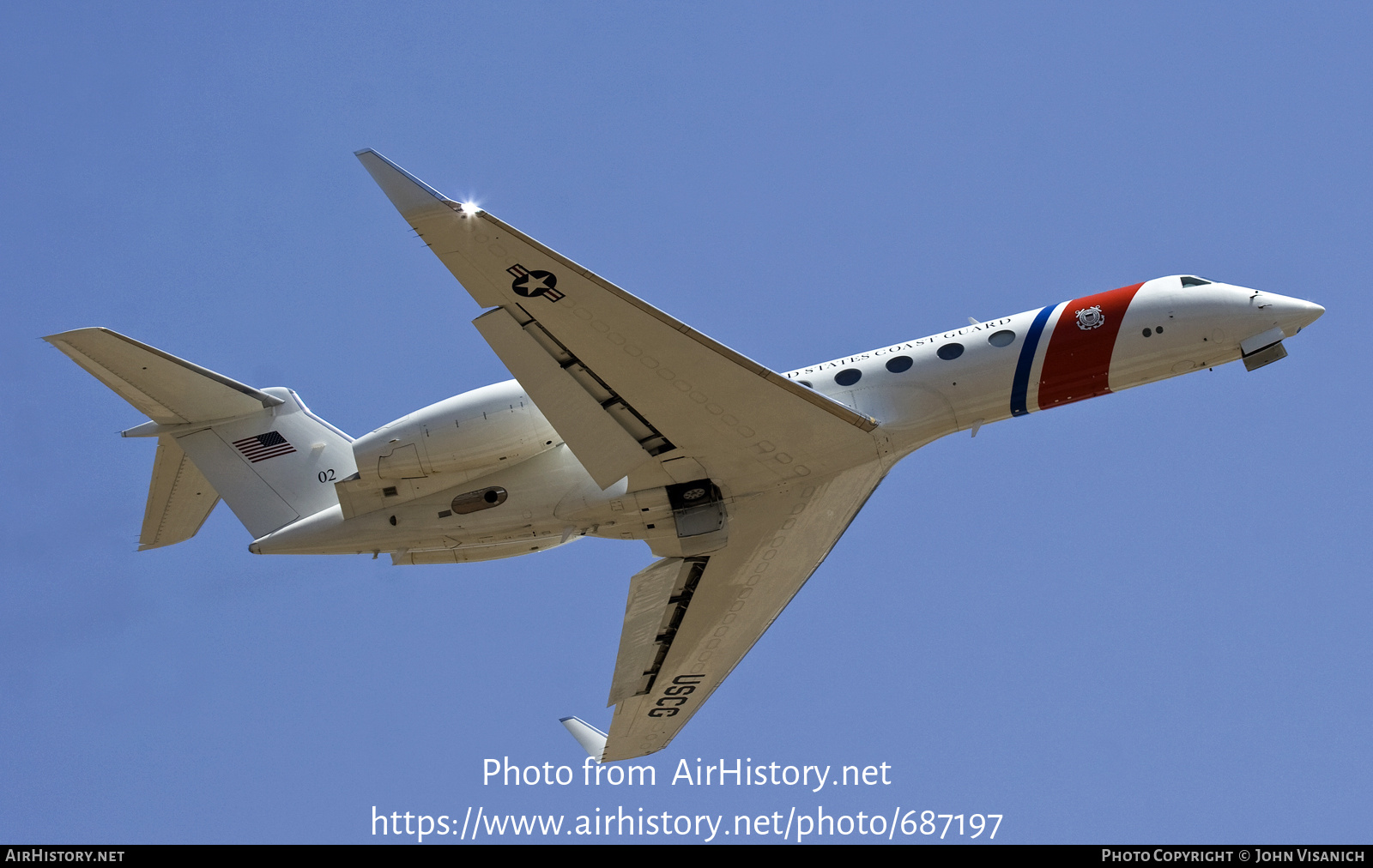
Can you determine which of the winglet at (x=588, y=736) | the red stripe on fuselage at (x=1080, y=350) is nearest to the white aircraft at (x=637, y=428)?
the red stripe on fuselage at (x=1080, y=350)

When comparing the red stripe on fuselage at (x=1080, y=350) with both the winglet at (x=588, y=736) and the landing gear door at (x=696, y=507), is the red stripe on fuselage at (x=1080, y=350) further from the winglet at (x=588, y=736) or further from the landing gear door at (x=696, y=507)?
the winglet at (x=588, y=736)

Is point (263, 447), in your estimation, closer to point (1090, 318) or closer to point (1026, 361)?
point (1026, 361)

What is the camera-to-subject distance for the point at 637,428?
1925cm

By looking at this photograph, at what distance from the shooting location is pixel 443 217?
16156 mm

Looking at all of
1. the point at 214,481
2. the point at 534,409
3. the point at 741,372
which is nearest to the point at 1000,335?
the point at 741,372

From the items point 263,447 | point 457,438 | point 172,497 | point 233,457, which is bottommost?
point 457,438

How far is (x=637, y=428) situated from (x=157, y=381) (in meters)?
8.49

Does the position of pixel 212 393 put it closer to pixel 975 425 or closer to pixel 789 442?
pixel 789 442

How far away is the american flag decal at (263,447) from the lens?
22.8 metres

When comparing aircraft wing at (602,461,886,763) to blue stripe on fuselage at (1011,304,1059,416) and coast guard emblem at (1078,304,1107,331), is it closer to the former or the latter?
blue stripe on fuselage at (1011,304,1059,416)

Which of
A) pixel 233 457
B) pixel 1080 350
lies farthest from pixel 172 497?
pixel 1080 350

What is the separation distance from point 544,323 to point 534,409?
2.78 metres

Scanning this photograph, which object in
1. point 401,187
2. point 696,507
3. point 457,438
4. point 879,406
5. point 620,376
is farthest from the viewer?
point 696,507

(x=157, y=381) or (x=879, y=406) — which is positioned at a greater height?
(x=157, y=381)
